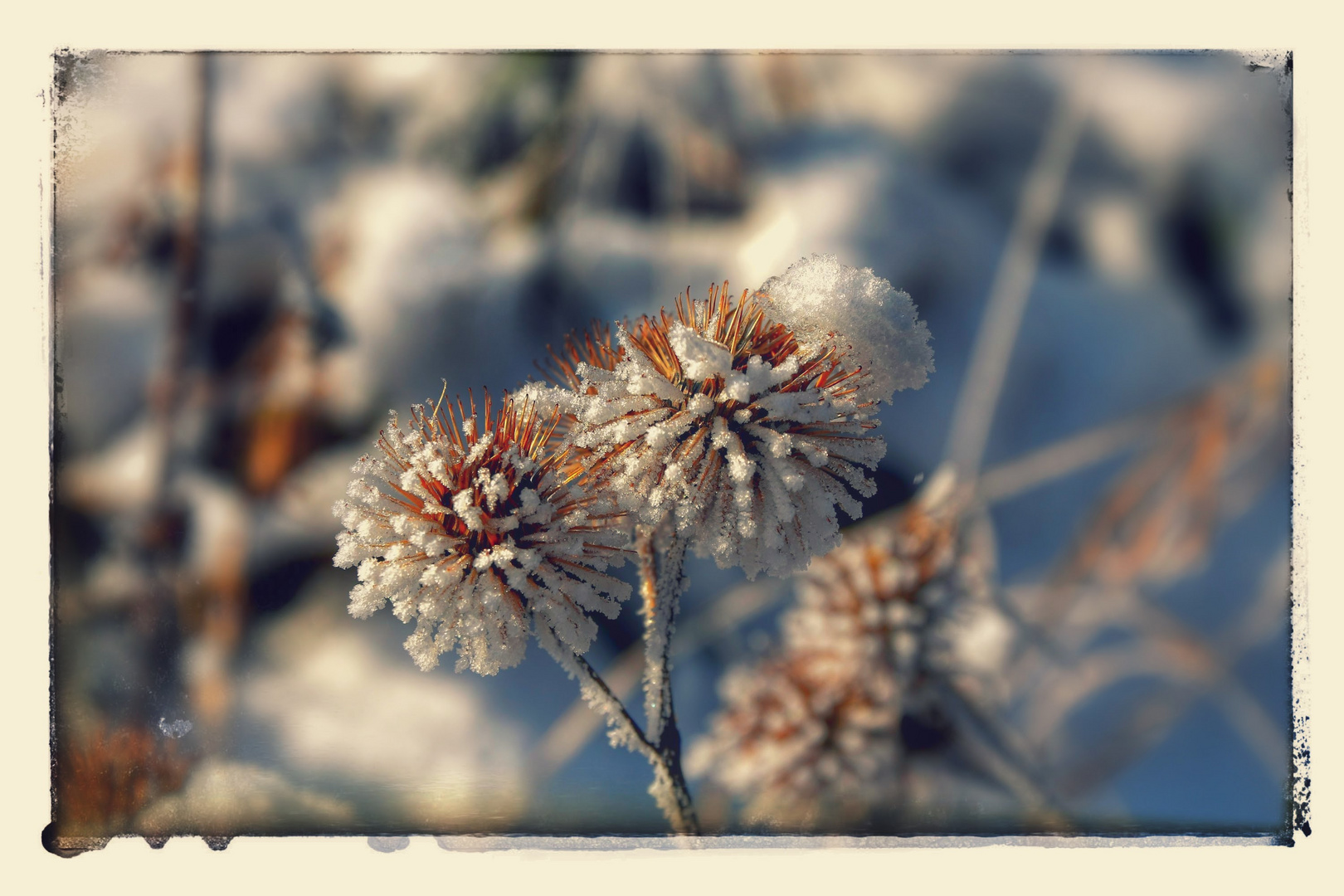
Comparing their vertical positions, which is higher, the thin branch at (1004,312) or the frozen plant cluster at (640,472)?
the thin branch at (1004,312)

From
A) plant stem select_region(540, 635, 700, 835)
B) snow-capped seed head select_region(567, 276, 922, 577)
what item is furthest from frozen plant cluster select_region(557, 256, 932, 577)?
plant stem select_region(540, 635, 700, 835)

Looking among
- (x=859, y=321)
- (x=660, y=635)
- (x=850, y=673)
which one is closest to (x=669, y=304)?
(x=859, y=321)

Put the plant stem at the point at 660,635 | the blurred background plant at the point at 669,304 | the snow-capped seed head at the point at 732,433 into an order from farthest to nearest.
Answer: the blurred background plant at the point at 669,304, the plant stem at the point at 660,635, the snow-capped seed head at the point at 732,433

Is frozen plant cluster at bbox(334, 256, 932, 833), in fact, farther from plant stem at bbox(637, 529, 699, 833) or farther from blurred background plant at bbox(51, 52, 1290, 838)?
blurred background plant at bbox(51, 52, 1290, 838)

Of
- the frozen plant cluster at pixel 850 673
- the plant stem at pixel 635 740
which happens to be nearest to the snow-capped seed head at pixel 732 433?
the plant stem at pixel 635 740

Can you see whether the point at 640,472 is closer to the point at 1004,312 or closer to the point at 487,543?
the point at 487,543

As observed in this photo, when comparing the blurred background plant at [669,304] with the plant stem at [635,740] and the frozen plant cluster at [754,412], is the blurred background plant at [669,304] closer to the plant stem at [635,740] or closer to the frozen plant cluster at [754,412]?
the plant stem at [635,740]
